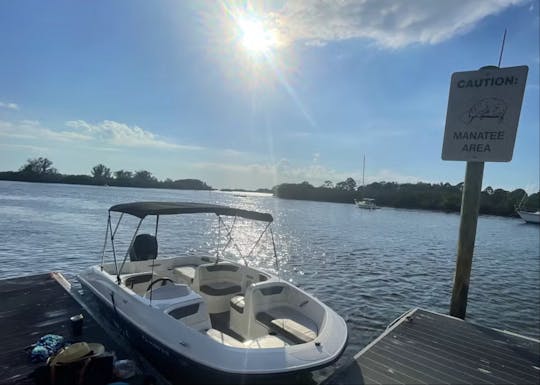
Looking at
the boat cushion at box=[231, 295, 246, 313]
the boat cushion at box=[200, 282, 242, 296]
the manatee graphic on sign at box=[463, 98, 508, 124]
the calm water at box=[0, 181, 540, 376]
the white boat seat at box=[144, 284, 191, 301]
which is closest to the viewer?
the white boat seat at box=[144, 284, 191, 301]

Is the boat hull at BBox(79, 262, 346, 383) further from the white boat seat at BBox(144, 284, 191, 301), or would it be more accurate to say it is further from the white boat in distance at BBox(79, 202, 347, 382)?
the white boat seat at BBox(144, 284, 191, 301)

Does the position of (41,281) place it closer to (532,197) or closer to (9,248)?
(9,248)

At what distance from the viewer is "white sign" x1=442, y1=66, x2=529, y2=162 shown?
16.5 feet

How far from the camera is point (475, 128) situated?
17.6 feet

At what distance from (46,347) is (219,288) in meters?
2.80

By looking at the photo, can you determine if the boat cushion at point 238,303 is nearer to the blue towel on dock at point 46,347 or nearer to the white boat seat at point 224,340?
the white boat seat at point 224,340

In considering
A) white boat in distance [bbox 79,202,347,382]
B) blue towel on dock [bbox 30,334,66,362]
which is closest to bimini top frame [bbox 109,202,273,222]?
white boat in distance [bbox 79,202,347,382]

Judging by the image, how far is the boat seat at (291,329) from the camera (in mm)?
4312

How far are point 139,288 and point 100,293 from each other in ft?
2.99

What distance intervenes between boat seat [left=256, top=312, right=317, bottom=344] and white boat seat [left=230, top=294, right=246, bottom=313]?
467mm

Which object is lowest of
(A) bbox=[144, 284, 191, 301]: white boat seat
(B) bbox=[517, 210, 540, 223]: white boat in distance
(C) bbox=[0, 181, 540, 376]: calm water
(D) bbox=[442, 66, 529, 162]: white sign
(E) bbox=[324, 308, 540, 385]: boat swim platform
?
(C) bbox=[0, 181, 540, 376]: calm water

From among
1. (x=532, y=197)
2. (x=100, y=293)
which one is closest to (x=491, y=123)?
(x=100, y=293)

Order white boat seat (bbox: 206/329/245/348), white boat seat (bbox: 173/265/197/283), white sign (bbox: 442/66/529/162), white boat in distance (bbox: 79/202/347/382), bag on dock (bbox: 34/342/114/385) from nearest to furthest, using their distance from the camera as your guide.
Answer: bag on dock (bbox: 34/342/114/385), white boat in distance (bbox: 79/202/347/382), white boat seat (bbox: 206/329/245/348), white sign (bbox: 442/66/529/162), white boat seat (bbox: 173/265/197/283)

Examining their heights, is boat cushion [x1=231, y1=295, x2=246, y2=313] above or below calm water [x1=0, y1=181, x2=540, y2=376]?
above
